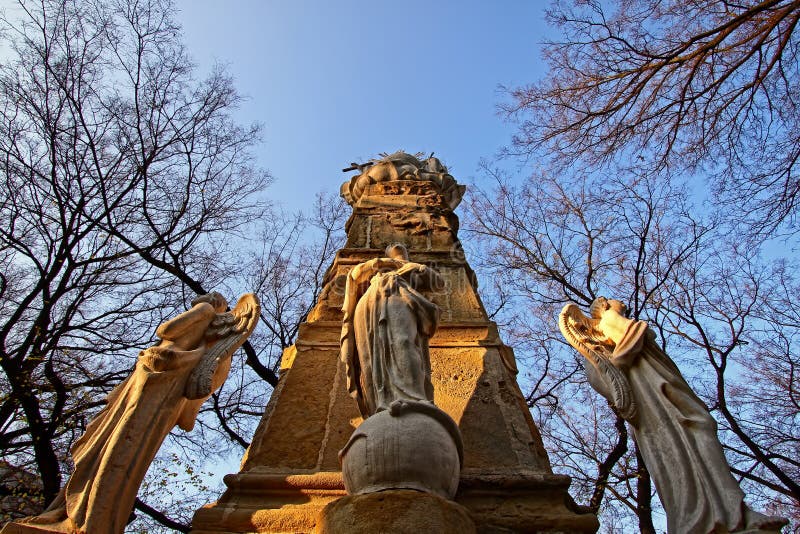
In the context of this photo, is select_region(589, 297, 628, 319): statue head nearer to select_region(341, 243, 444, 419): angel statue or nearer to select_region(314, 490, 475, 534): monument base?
select_region(341, 243, 444, 419): angel statue

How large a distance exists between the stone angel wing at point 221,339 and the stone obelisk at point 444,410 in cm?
60

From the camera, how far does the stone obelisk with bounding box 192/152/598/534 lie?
3619 mm

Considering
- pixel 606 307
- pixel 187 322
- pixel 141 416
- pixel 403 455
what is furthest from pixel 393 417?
pixel 606 307

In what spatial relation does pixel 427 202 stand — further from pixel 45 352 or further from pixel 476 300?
pixel 45 352

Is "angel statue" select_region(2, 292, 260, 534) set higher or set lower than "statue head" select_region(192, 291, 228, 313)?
lower

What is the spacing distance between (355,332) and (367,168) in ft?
17.2

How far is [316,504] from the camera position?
3699 mm

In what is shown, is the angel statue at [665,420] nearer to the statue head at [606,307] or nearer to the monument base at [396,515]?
the statue head at [606,307]

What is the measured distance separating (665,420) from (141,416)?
3028mm

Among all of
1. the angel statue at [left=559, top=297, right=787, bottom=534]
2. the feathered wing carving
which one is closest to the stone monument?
the feathered wing carving

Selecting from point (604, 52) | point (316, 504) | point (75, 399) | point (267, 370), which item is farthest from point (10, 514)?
point (604, 52)

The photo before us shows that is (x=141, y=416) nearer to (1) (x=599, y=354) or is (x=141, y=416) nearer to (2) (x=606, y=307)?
(1) (x=599, y=354)

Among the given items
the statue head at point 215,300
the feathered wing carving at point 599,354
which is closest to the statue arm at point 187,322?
the statue head at point 215,300

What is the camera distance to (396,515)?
108 inches
